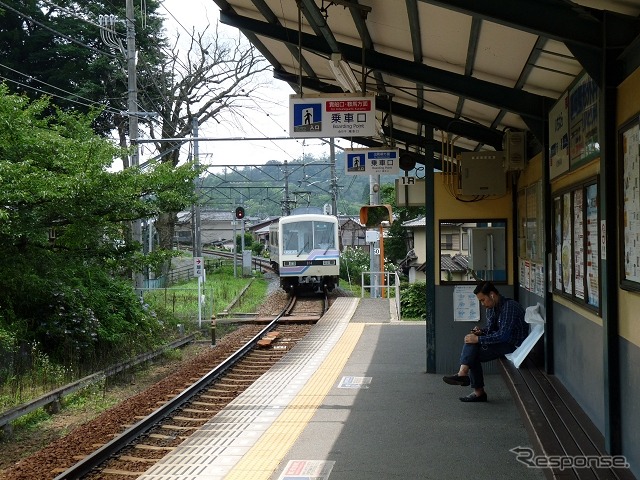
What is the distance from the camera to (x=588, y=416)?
6.09 metres

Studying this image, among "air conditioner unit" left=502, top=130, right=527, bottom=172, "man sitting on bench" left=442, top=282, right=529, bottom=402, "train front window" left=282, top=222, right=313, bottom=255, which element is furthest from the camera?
"train front window" left=282, top=222, right=313, bottom=255

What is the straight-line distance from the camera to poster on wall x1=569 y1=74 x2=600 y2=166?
5.47 m

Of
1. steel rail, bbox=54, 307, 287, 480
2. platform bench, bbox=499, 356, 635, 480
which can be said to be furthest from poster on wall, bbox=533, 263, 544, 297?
steel rail, bbox=54, 307, 287, 480

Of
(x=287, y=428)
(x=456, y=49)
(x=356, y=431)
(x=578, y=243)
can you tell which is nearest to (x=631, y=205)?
(x=578, y=243)

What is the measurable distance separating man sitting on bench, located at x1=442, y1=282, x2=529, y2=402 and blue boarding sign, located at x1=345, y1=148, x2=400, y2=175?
3.37m

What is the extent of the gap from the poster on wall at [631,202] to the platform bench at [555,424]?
4.04ft

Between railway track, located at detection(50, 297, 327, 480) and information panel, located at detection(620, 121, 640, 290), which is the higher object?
information panel, located at detection(620, 121, 640, 290)

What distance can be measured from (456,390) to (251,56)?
23.6 metres

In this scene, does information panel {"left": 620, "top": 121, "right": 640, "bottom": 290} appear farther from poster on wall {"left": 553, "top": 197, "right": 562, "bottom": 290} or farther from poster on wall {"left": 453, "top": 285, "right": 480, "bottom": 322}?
poster on wall {"left": 453, "top": 285, "right": 480, "bottom": 322}

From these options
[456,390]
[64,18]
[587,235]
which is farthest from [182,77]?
[587,235]

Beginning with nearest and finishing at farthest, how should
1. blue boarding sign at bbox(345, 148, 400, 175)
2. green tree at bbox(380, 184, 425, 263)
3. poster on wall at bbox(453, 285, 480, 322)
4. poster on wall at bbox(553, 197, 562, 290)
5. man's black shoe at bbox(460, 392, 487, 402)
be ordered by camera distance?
poster on wall at bbox(553, 197, 562, 290), man's black shoe at bbox(460, 392, 487, 402), poster on wall at bbox(453, 285, 480, 322), blue boarding sign at bbox(345, 148, 400, 175), green tree at bbox(380, 184, 425, 263)

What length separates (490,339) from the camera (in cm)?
773

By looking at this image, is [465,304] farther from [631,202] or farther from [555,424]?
[631,202]

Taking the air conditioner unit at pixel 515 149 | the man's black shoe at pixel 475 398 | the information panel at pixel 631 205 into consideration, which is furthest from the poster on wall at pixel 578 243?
the air conditioner unit at pixel 515 149
